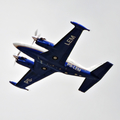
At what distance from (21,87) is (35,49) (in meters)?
12.6

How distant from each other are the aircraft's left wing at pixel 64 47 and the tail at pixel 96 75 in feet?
20.9

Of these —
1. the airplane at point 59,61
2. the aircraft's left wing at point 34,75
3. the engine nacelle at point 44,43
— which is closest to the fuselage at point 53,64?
the airplane at point 59,61

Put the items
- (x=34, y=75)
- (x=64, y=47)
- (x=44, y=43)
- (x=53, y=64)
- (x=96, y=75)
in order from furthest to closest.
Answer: (x=34, y=75) → (x=96, y=75) → (x=53, y=64) → (x=44, y=43) → (x=64, y=47)

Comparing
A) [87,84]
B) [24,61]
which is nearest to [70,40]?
[87,84]

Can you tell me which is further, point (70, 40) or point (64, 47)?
point (64, 47)

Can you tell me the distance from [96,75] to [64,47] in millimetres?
8575

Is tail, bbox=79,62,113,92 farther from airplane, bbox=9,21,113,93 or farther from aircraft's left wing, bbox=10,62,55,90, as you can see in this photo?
aircraft's left wing, bbox=10,62,55,90

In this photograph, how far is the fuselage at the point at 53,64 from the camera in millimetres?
46281

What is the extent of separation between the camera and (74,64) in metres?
48.2

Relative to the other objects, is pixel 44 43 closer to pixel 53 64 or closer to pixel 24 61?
pixel 53 64

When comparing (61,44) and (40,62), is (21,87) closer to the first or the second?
(40,62)

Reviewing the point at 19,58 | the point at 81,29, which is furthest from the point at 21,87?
the point at 81,29

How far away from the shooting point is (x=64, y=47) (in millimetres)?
44875

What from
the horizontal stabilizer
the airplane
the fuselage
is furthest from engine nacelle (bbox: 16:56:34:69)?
the horizontal stabilizer
